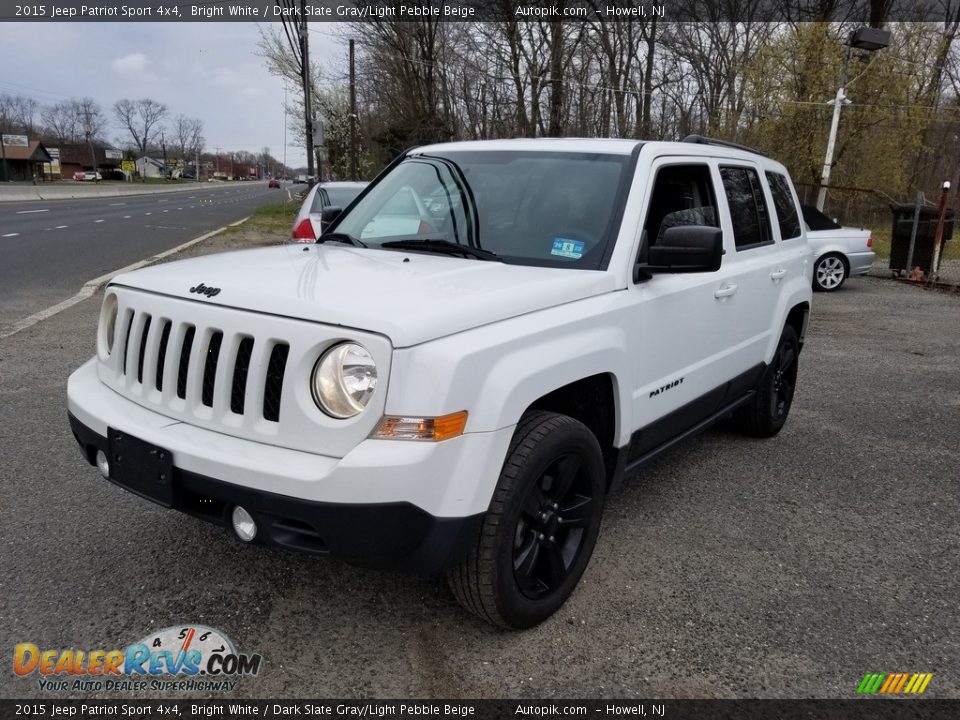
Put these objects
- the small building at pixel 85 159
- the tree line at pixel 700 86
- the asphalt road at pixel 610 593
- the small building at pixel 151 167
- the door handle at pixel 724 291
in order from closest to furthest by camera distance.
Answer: the asphalt road at pixel 610 593 → the door handle at pixel 724 291 → the tree line at pixel 700 86 → the small building at pixel 85 159 → the small building at pixel 151 167

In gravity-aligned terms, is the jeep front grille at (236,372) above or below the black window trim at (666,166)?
below

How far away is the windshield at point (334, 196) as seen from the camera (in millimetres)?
11031

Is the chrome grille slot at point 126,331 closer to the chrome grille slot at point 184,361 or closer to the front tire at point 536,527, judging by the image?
the chrome grille slot at point 184,361

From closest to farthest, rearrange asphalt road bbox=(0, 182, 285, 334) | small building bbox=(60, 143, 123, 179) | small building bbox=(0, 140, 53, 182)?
1. asphalt road bbox=(0, 182, 285, 334)
2. small building bbox=(0, 140, 53, 182)
3. small building bbox=(60, 143, 123, 179)

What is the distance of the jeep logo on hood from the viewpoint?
258cm

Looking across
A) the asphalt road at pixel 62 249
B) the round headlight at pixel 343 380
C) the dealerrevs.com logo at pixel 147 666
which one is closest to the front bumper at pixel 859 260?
the asphalt road at pixel 62 249

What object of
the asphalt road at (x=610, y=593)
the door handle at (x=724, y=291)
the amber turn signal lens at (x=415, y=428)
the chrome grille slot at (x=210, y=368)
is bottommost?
the asphalt road at (x=610, y=593)

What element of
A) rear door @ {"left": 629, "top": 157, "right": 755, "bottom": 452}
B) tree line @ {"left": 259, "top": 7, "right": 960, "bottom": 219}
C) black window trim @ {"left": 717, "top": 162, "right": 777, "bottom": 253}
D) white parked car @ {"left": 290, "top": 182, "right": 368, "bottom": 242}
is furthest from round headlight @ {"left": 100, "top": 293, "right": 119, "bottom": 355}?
tree line @ {"left": 259, "top": 7, "right": 960, "bottom": 219}

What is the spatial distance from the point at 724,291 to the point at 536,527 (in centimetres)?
183

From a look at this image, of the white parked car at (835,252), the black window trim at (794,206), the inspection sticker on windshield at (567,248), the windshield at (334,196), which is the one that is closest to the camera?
the inspection sticker on windshield at (567,248)

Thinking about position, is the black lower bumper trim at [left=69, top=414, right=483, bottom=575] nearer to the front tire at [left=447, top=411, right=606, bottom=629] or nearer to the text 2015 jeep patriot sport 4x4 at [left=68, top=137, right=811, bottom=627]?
the text 2015 jeep patriot sport 4x4 at [left=68, top=137, right=811, bottom=627]

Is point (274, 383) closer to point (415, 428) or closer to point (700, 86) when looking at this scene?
point (415, 428)

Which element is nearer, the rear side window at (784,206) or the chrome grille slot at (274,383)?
the chrome grille slot at (274,383)

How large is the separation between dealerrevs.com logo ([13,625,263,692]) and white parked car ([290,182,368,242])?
25.3ft
